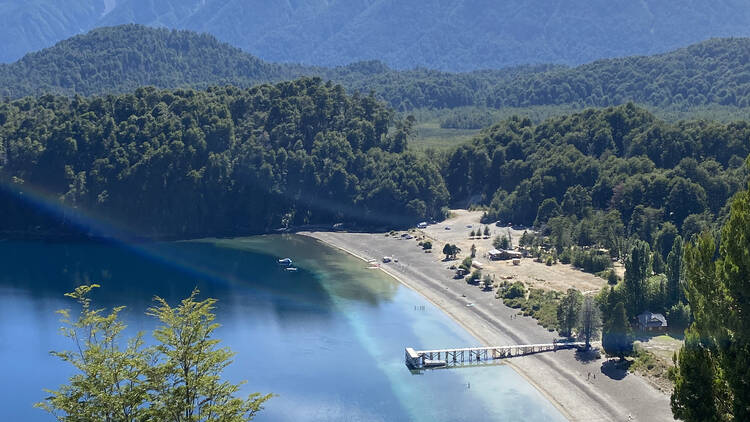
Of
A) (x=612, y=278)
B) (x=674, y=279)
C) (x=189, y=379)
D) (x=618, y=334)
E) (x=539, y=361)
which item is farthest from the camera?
(x=612, y=278)

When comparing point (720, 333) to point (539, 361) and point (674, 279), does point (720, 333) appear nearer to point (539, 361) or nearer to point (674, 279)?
point (539, 361)

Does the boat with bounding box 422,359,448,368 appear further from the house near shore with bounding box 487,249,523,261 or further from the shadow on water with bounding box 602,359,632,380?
the house near shore with bounding box 487,249,523,261

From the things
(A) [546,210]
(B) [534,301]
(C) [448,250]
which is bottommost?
(B) [534,301]

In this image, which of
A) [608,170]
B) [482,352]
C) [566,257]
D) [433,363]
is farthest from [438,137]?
[433,363]

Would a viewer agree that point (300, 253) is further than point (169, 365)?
Yes

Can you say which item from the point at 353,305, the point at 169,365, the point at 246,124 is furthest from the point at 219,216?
the point at 169,365

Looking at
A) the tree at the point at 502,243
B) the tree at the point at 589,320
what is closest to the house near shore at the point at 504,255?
the tree at the point at 502,243

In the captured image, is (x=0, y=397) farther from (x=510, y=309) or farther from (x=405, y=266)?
(x=405, y=266)

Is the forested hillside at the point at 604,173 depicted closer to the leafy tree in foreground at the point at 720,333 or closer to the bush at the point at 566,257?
the bush at the point at 566,257
